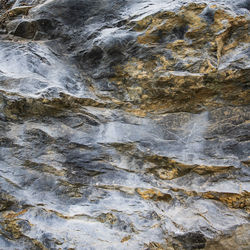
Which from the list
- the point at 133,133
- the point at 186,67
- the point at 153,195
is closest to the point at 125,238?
the point at 153,195

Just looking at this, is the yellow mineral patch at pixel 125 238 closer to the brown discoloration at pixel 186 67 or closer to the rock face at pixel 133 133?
the rock face at pixel 133 133

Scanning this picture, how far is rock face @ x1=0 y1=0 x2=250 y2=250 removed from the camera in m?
3.97

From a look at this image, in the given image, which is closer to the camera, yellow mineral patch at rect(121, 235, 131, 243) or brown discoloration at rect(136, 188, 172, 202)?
yellow mineral patch at rect(121, 235, 131, 243)

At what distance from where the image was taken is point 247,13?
15.9 ft

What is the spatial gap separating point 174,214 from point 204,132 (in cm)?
163

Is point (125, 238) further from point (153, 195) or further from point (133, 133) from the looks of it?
point (133, 133)

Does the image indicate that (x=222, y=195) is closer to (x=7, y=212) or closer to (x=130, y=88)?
(x=130, y=88)

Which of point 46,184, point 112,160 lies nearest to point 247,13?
point 112,160

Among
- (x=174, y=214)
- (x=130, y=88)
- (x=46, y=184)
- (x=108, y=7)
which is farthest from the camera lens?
(x=108, y=7)

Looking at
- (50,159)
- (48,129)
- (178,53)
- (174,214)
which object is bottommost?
(174,214)

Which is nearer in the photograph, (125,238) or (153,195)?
(125,238)

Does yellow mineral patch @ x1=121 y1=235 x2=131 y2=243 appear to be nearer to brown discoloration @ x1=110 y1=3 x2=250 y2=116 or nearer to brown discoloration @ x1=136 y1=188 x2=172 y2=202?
brown discoloration @ x1=136 y1=188 x2=172 y2=202

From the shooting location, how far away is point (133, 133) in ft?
16.0

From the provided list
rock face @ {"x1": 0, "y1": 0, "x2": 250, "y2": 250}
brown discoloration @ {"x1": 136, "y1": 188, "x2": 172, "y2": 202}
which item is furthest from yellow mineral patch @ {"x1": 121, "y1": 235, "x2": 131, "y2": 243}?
brown discoloration @ {"x1": 136, "y1": 188, "x2": 172, "y2": 202}
